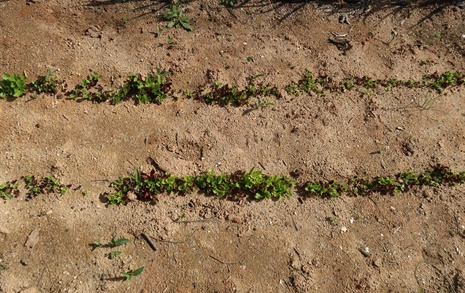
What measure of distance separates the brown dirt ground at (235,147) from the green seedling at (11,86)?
123 mm

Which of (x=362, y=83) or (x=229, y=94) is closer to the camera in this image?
(x=229, y=94)

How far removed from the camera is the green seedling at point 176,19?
4914 millimetres

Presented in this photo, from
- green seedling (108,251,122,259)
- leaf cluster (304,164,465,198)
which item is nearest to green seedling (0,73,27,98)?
green seedling (108,251,122,259)

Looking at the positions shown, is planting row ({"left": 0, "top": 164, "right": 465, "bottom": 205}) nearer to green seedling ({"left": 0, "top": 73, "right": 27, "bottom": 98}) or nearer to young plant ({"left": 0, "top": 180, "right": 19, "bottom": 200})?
young plant ({"left": 0, "top": 180, "right": 19, "bottom": 200})

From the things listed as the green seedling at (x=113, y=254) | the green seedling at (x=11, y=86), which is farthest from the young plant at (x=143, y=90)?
the green seedling at (x=113, y=254)

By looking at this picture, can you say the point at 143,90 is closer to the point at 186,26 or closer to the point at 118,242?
the point at 186,26

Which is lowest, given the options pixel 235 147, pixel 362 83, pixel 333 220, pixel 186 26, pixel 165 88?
pixel 333 220

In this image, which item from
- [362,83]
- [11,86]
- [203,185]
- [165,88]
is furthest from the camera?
[362,83]

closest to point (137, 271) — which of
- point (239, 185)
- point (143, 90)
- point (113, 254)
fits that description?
point (113, 254)

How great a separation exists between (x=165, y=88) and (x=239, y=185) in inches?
63.5

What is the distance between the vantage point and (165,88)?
4.53 m

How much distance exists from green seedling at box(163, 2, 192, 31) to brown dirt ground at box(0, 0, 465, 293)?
115 millimetres

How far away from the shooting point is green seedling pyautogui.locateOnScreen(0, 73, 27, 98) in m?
4.25

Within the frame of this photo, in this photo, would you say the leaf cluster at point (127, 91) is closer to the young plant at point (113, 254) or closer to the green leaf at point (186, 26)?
the green leaf at point (186, 26)
